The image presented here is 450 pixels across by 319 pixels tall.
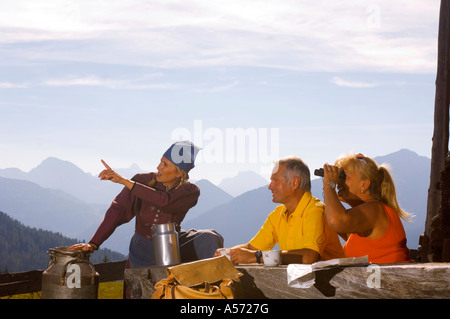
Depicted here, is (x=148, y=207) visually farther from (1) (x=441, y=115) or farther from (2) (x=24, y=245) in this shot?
(2) (x=24, y=245)

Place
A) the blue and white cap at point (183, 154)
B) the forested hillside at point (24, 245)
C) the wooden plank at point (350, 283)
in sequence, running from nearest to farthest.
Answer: the wooden plank at point (350, 283) < the blue and white cap at point (183, 154) < the forested hillside at point (24, 245)

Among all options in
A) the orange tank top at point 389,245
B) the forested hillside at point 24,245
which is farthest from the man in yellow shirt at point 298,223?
the forested hillside at point 24,245

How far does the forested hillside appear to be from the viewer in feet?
88.1

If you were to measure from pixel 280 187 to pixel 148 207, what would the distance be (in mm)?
1768

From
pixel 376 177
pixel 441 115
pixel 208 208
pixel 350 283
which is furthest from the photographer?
pixel 208 208

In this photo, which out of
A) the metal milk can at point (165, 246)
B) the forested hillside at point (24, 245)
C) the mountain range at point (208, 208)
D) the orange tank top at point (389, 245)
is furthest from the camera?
the mountain range at point (208, 208)

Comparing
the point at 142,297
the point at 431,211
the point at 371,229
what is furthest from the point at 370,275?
the point at 431,211

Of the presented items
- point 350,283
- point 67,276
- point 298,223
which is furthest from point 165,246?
point 350,283

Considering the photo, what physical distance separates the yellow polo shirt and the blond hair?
0.35 meters

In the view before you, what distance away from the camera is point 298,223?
4867 mm

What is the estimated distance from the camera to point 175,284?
4.36 metres

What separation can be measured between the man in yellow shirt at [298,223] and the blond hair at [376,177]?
33 centimetres

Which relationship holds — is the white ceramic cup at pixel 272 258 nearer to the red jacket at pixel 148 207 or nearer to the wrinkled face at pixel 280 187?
the wrinkled face at pixel 280 187

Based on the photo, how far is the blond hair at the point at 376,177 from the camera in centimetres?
471
